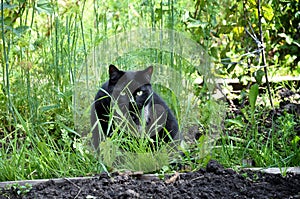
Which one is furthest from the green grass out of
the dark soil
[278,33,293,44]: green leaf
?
[278,33,293,44]: green leaf

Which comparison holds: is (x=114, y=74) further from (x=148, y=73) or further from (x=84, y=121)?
(x=84, y=121)

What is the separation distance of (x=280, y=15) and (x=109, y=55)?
1815 millimetres

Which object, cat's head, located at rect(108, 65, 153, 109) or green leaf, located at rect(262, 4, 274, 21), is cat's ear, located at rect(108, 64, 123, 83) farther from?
green leaf, located at rect(262, 4, 274, 21)

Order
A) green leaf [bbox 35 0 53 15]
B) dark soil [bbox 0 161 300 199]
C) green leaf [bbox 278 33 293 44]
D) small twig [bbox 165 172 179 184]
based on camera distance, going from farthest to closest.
→ green leaf [bbox 278 33 293 44], green leaf [bbox 35 0 53 15], small twig [bbox 165 172 179 184], dark soil [bbox 0 161 300 199]

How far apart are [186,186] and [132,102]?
0.60 m

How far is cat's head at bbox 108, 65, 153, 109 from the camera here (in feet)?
9.68

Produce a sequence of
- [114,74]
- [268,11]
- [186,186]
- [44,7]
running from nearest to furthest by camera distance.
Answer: [186,186]
[114,74]
[44,7]
[268,11]

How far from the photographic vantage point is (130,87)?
301 centimetres

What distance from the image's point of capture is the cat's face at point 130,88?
2945mm

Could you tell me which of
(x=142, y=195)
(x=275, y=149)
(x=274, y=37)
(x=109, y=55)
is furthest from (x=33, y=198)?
(x=274, y=37)

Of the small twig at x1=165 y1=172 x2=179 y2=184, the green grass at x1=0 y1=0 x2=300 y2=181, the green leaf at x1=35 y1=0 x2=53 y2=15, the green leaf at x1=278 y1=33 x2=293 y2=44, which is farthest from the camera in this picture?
the green leaf at x1=278 y1=33 x2=293 y2=44

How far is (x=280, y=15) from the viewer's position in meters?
4.43

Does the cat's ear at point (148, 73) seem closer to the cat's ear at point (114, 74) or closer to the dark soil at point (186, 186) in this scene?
the cat's ear at point (114, 74)

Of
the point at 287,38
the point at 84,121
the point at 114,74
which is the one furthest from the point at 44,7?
the point at 287,38
